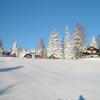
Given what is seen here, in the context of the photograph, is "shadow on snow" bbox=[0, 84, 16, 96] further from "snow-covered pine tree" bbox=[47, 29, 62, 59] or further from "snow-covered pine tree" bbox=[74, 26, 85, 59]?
"snow-covered pine tree" bbox=[47, 29, 62, 59]

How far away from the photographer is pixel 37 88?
67.9 feet

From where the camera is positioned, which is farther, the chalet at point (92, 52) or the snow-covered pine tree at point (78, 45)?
the chalet at point (92, 52)

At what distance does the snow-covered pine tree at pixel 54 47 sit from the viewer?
8554 centimetres

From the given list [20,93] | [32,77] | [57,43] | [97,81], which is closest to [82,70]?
[97,81]

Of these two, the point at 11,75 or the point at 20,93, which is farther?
the point at 11,75

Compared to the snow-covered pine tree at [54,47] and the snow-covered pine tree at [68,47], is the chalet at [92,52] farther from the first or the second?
the snow-covered pine tree at [54,47]

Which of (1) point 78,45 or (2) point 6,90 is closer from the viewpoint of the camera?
(2) point 6,90

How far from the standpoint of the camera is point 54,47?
8844cm

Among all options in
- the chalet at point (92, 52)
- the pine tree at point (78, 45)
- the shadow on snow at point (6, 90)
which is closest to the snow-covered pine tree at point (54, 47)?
the pine tree at point (78, 45)

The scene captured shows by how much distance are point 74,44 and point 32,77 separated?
60658 mm

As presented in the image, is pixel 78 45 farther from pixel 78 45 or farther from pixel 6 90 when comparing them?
pixel 6 90

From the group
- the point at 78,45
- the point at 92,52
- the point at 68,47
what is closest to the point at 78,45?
the point at 78,45

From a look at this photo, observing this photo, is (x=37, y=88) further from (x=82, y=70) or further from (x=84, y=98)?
(x=82, y=70)

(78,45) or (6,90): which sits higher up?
(78,45)
